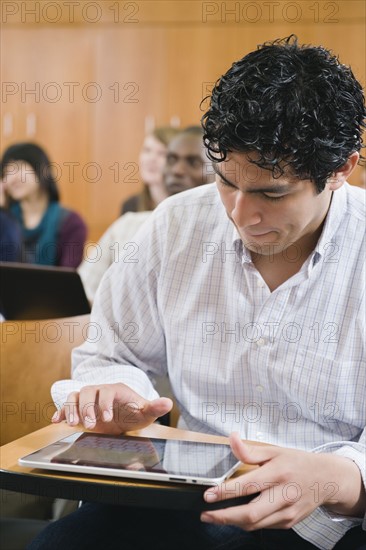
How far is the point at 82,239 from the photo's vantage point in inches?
162

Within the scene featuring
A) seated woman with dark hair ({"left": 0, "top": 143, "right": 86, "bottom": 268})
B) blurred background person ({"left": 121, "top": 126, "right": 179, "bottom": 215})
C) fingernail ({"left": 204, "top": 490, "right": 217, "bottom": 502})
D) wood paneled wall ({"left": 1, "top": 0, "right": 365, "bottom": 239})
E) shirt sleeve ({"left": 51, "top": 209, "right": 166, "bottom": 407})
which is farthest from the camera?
wood paneled wall ({"left": 1, "top": 0, "right": 365, "bottom": 239})

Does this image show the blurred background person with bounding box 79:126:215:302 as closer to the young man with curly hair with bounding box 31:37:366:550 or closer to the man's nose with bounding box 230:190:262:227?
the young man with curly hair with bounding box 31:37:366:550

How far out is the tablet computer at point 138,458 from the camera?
0.93 m

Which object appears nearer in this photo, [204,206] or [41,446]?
[41,446]

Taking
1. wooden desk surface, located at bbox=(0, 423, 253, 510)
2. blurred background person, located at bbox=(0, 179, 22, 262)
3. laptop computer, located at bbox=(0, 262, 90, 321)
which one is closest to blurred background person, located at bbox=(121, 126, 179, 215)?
blurred background person, located at bbox=(0, 179, 22, 262)

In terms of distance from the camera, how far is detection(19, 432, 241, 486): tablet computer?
93 centimetres

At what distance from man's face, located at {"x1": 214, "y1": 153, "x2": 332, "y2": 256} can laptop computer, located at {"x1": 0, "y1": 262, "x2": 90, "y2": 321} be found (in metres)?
0.98

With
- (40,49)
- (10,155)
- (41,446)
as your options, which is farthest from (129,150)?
(41,446)

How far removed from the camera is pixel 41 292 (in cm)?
218

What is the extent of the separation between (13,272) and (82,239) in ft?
6.31

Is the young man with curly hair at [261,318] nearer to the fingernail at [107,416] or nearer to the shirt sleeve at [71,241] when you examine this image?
the fingernail at [107,416]

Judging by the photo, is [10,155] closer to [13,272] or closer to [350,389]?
[13,272]

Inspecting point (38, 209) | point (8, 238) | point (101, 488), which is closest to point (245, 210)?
point (101, 488)

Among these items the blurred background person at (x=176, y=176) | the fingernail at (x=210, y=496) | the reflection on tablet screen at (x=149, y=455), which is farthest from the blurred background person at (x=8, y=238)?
the fingernail at (x=210, y=496)
